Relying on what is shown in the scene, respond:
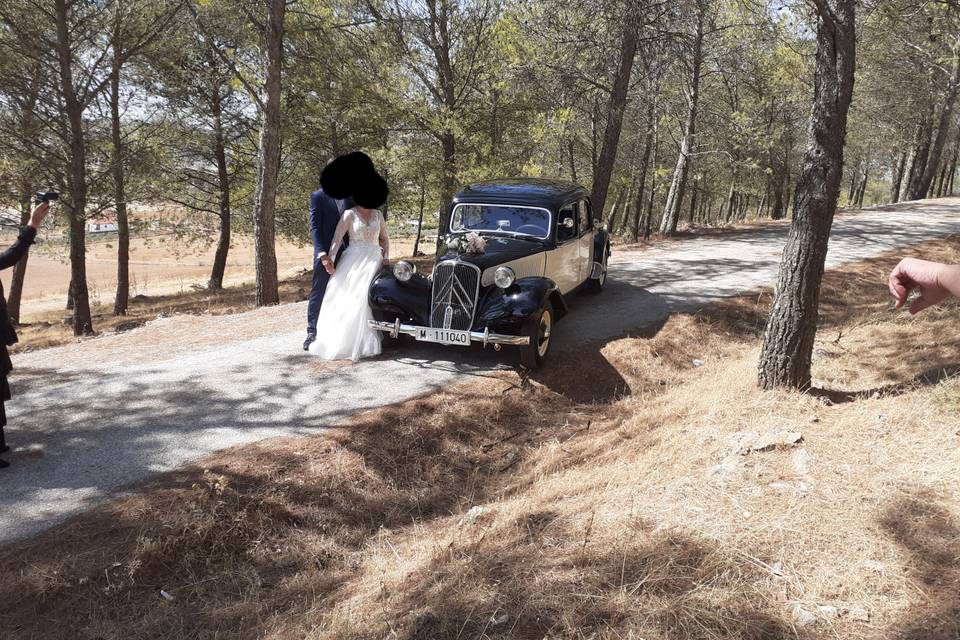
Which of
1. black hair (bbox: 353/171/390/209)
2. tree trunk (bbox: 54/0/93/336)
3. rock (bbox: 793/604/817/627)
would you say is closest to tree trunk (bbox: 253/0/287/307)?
tree trunk (bbox: 54/0/93/336)

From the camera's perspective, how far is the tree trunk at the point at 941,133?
66.8ft

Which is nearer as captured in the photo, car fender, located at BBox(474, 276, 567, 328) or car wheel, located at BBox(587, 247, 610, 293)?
car fender, located at BBox(474, 276, 567, 328)

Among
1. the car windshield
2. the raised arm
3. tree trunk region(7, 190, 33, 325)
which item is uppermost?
the car windshield

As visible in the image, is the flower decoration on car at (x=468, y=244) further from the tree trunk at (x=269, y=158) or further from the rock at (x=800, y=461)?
the tree trunk at (x=269, y=158)

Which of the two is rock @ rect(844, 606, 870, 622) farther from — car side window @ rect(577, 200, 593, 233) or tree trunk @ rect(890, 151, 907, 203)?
tree trunk @ rect(890, 151, 907, 203)

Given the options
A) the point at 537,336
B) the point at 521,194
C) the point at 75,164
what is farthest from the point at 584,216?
the point at 75,164

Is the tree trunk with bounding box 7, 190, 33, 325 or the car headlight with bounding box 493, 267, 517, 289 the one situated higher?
the car headlight with bounding box 493, 267, 517, 289

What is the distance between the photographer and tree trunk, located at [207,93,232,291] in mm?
17750

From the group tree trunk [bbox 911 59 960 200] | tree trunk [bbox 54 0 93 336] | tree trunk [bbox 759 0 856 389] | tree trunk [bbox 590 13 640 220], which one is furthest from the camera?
tree trunk [bbox 911 59 960 200]

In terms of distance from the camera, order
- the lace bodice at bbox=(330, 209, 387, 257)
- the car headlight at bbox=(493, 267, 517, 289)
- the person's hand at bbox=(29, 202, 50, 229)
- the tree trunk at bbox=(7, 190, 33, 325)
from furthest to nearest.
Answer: the tree trunk at bbox=(7, 190, 33, 325), the lace bodice at bbox=(330, 209, 387, 257), the car headlight at bbox=(493, 267, 517, 289), the person's hand at bbox=(29, 202, 50, 229)

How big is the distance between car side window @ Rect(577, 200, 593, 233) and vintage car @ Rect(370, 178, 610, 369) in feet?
0.66

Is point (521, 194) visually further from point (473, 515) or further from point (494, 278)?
point (473, 515)

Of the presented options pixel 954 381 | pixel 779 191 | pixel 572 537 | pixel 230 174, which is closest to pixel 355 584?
pixel 572 537

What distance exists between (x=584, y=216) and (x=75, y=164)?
1082 cm
